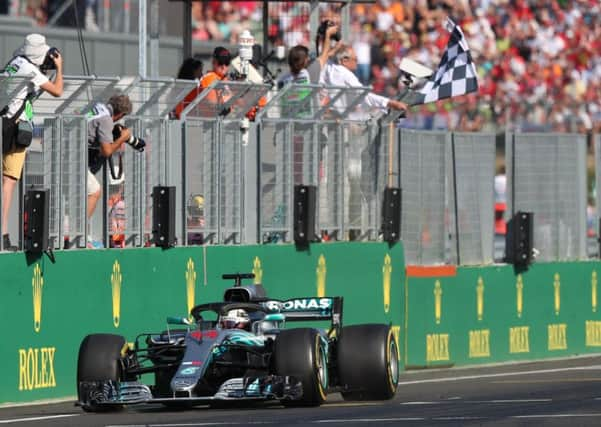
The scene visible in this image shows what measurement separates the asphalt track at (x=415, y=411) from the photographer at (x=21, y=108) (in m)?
1.74

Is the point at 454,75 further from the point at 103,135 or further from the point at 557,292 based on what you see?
the point at 103,135

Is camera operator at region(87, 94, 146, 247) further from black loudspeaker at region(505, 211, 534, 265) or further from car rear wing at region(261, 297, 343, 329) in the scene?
black loudspeaker at region(505, 211, 534, 265)

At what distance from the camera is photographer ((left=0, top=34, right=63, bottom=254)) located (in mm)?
13609

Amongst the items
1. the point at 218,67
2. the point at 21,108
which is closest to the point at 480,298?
the point at 218,67

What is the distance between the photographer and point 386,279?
58.7 ft

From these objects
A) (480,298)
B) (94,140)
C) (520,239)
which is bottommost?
(480,298)

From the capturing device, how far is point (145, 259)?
15125 mm

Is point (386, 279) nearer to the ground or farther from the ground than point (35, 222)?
nearer to the ground

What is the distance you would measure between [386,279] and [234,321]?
5.48m

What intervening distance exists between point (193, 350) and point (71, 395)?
2465mm

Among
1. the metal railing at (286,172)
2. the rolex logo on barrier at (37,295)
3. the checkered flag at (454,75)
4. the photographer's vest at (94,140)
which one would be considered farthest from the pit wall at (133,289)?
the checkered flag at (454,75)

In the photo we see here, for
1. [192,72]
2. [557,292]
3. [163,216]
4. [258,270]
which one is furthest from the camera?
[557,292]

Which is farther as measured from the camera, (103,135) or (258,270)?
(258,270)

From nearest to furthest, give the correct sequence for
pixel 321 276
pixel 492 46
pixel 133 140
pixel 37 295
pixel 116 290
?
pixel 37 295, pixel 116 290, pixel 133 140, pixel 321 276, pixel 492 46
